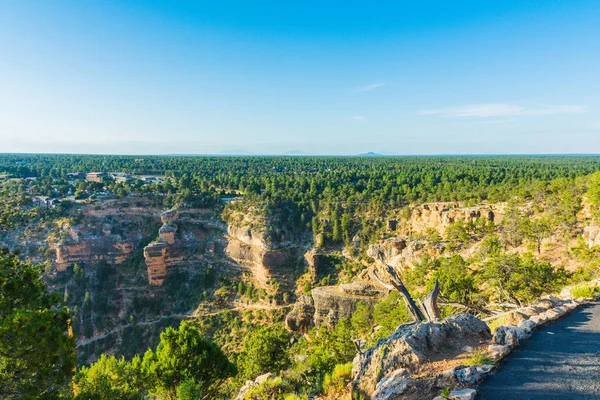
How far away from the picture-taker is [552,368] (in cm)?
933

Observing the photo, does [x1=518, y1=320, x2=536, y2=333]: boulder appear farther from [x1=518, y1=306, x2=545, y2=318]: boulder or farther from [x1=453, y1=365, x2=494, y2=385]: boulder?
[x1=453, y1=365, x2=494, y2=385]: boulder

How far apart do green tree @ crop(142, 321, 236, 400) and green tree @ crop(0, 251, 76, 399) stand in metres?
6.21

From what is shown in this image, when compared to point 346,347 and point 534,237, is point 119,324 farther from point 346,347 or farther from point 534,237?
point 534,237

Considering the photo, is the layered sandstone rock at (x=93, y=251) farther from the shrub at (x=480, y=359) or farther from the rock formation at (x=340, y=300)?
the shrub at (x=480, y=359)

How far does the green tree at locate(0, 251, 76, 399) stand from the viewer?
32.7 ft

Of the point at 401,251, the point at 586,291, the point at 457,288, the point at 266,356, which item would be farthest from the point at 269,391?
the point at 401,251

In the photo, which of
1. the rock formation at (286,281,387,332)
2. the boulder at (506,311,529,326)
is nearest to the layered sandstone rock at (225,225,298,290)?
the rock formation at (286,281,387,332)

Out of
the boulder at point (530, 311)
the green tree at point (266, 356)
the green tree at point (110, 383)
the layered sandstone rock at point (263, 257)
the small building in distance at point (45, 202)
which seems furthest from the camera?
the small building in distance at point (45, 202)

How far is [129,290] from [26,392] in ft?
164

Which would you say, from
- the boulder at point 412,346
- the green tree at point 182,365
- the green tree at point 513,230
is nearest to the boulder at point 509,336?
the boulder at point 412,346

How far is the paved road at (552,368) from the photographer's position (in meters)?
8.34

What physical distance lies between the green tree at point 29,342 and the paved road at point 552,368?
12708mm

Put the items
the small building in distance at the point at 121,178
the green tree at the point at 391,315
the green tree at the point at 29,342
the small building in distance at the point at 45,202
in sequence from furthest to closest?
the small building in distance at the point at 121,178 < the small building in distance at the point at 45,202 < the green tree at the point at 391,315 < the green tree at the point at 29,342

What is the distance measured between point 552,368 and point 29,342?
15.2m
